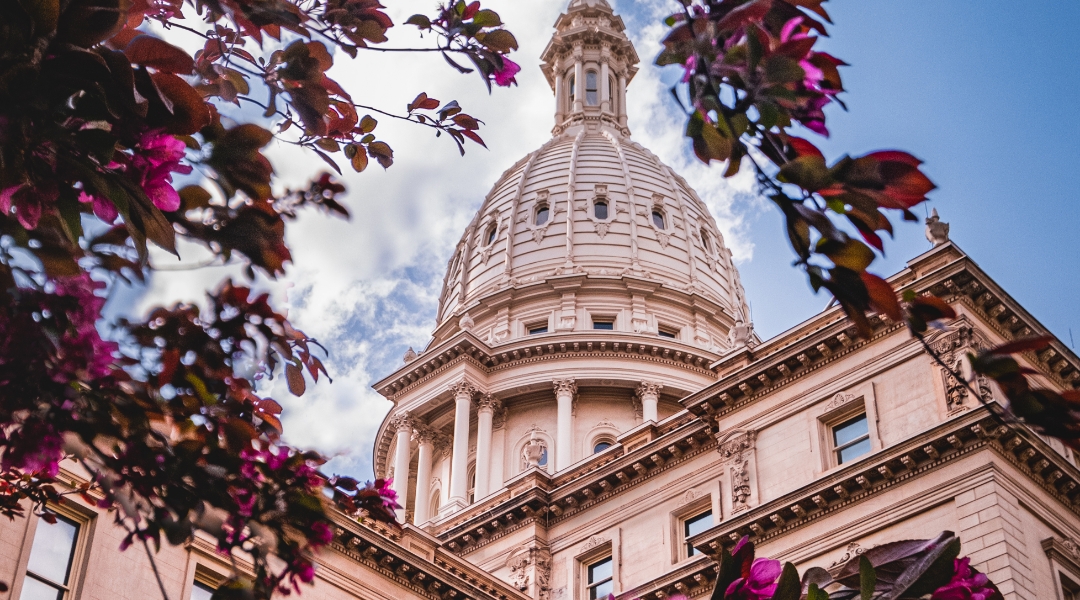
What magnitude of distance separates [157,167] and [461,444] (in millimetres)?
48740

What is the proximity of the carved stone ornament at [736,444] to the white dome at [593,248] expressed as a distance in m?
29.4

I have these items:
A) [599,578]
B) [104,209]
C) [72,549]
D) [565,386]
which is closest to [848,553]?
[599,578]

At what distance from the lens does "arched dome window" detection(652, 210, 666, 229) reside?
71375 mm

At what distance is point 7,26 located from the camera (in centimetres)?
563

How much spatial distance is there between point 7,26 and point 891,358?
26.5 m

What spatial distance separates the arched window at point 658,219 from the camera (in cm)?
7132

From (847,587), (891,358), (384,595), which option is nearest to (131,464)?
(847,587)

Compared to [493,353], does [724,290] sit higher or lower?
higher

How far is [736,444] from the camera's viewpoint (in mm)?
32031

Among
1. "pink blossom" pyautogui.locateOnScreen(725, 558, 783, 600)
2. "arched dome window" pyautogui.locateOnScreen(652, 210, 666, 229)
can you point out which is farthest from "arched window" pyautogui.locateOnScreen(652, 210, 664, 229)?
"pink blossom" pyautogui.locateOnScreen(725, 558, 783, 600)

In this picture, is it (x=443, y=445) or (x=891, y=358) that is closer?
(x=891, y=358)

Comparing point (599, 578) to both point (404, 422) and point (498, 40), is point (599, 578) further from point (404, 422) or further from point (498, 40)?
point (498, 40)

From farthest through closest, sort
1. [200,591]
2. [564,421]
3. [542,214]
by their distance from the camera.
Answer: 1. [542,214]
2. [564,421]
3. [200,591]

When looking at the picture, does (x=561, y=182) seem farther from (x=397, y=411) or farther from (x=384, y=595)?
(x=384, y=595)
